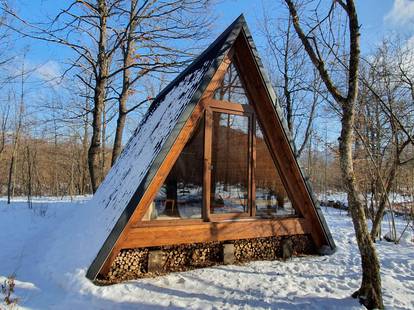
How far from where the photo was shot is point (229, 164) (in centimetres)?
516

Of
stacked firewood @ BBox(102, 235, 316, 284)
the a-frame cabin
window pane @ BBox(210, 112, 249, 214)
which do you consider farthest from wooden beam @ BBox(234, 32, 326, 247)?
stacked firewood @ BBox(102, 235, 316, 284)

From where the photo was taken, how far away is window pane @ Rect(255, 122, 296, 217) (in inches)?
210

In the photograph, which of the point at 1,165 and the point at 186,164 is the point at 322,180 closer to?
the point at 186,164

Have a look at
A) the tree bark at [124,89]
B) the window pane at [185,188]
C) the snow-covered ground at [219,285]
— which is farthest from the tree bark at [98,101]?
the window pane at [185,188]

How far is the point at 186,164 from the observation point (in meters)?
4.73

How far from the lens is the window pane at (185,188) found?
4559 millimetres

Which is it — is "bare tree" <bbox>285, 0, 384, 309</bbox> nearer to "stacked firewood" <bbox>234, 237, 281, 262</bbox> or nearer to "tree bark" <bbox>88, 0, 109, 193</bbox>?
"stacked firewood" <bbox>234, 237, 281, 262</bbox>

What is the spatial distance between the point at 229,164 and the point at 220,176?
11.3 inches

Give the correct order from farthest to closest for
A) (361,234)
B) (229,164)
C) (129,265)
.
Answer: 1. (229,164)
2. (129,265)
3. (361,234)

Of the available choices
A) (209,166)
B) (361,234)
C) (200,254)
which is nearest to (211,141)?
(209,166)

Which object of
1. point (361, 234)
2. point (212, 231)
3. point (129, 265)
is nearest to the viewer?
point (361, 234)

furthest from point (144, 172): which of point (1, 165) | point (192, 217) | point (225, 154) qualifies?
point (1, 165)

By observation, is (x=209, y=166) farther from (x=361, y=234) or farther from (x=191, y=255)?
(x=361, y=234)

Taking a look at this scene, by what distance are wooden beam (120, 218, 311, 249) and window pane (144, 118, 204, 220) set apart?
0.22 m
